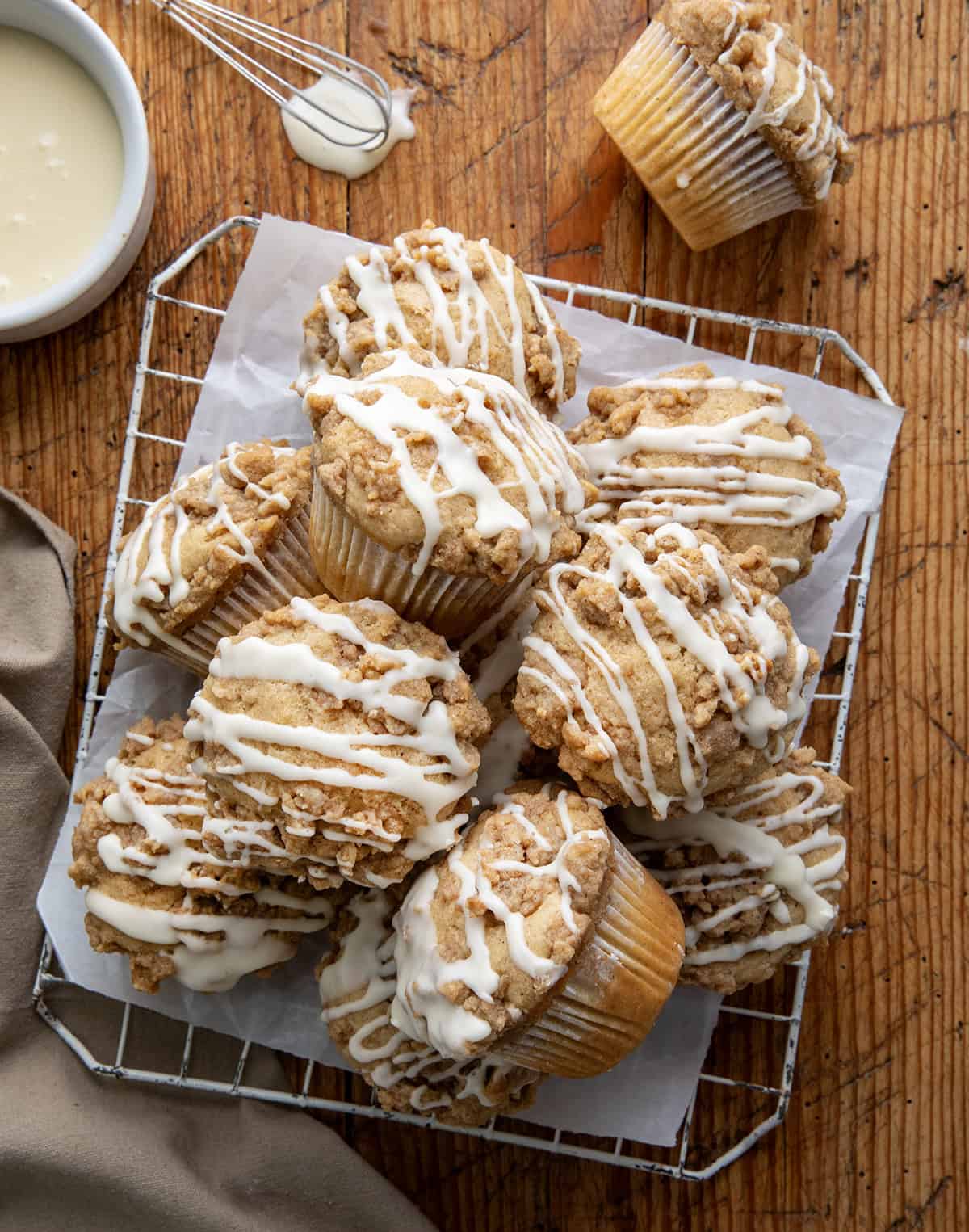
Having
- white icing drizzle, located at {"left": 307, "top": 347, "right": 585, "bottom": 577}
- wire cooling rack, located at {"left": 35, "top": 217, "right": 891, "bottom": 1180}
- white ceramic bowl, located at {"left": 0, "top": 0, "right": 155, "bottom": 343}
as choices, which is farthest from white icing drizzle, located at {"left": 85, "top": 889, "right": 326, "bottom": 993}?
white ceramic bowl, located at {"left": 0, "top": 0, "right": 155, "bottom": 343}

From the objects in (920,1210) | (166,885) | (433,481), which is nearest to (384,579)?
(433,481)

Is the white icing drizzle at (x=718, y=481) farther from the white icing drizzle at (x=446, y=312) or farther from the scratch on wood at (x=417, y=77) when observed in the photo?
the scratch on wood at (x=417, y=77)

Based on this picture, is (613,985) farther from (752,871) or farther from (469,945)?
(752,871)

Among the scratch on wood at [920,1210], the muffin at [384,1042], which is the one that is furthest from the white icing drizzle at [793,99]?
the scratch on wood at [920,1210]

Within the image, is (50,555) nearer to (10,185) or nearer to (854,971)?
(10,185)

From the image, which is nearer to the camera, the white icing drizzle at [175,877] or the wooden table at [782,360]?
the white icing drizzle at [175,877]

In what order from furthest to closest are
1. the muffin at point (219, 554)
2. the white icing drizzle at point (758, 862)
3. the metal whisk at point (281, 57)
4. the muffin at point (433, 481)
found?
1. the metal whisk at point (281, 57)
2. the white icing drizzle at point (758, 862)
3. the muffin at point (219, 554)
4. the muffin at point (433, 481)

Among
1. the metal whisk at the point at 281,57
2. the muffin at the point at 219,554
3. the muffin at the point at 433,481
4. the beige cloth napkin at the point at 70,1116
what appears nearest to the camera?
the muffin at the point at 433,481
